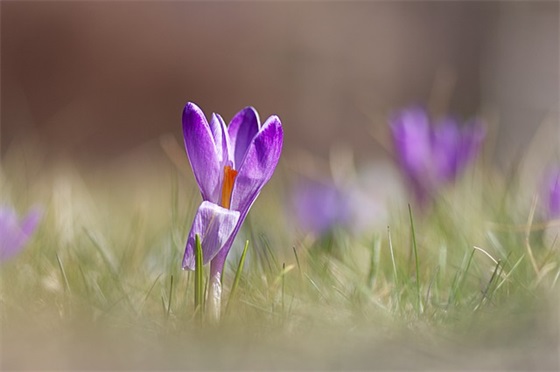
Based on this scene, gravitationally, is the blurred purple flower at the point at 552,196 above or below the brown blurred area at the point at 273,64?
below

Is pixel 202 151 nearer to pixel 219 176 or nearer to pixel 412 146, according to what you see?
pixel 219 176

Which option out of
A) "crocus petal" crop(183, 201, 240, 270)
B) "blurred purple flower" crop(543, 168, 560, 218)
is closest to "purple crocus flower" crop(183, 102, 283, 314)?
"crocus petal" crop(183, 201, 240, 270)

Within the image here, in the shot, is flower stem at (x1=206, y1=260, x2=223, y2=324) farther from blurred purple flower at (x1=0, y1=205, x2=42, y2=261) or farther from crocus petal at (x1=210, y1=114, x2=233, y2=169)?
blurred purple flower at (x1=0, y1=205, x2=42, y2=261)

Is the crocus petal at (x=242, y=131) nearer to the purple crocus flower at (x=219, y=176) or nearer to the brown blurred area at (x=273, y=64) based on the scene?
the purple crocus flower at (x=219, y=176)

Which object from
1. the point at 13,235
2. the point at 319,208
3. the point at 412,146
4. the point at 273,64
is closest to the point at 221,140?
the point at 13,235

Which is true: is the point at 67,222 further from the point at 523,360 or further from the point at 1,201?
the point at 523,360

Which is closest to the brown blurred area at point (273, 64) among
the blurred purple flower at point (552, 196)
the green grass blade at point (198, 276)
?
the blurred purple flower at point (552, 196)
